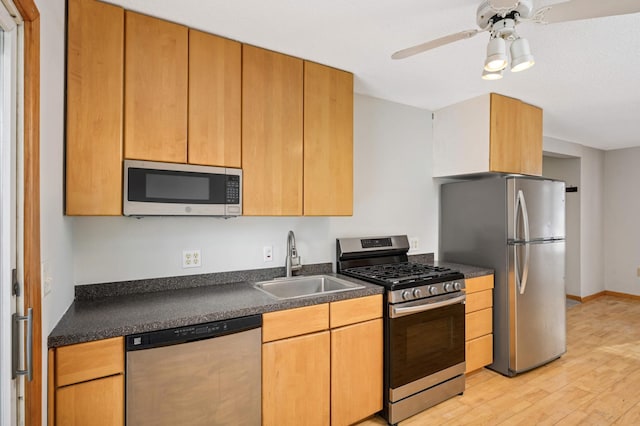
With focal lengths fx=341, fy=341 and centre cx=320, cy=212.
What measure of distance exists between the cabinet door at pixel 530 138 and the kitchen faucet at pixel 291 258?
2.22m

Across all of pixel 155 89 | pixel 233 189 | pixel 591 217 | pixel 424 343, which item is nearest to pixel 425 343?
pixel 424 343

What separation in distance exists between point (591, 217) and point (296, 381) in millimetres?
5514

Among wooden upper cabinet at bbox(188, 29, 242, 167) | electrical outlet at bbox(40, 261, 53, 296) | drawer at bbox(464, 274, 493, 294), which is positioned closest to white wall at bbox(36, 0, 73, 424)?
electrical outlet at bbox(40, 261, 53, 296)

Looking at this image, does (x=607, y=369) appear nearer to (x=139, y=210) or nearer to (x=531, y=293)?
(x=531, y=293)

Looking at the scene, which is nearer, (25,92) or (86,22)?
(25,92)

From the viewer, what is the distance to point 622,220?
5254 millimetres

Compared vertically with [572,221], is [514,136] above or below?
above

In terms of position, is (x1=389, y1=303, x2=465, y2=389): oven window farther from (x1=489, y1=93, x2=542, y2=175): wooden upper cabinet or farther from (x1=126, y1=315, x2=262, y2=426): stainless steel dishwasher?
(x1=489, y1=93, x2=542, y2=175): wooden upper cabinet

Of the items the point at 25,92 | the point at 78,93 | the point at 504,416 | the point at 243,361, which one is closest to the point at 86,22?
the point at 78,93

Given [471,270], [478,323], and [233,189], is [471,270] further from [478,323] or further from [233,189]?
[233,189]

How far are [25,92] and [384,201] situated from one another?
2.51m

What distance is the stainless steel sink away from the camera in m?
2.29

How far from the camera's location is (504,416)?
2301mm

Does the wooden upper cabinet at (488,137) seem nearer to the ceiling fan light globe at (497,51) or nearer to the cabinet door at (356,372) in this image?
the ceiling fan light globe at (497,51)
